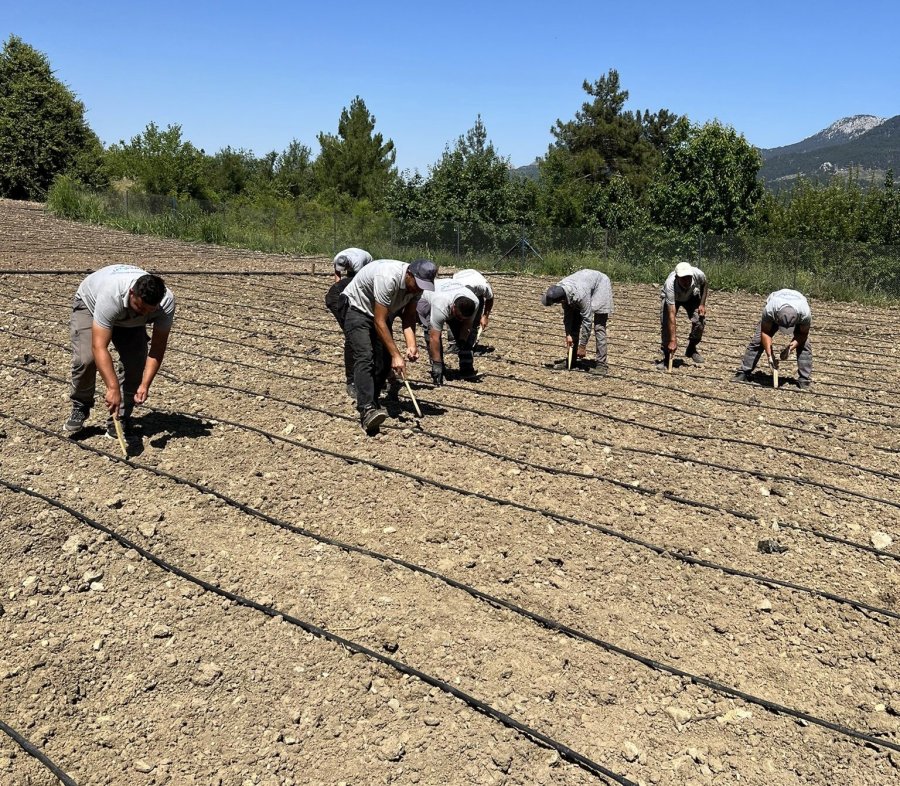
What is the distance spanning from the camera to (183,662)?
2.83m

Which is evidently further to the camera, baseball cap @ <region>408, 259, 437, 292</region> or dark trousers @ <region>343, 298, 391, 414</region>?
dark trousers @ <region>343, 298, 391, 414</region>

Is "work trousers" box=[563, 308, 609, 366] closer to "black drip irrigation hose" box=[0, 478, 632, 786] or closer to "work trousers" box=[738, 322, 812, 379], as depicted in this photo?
"work trousers" box=[738, 322, 812, 379]

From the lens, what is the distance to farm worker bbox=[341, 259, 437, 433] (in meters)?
4.56

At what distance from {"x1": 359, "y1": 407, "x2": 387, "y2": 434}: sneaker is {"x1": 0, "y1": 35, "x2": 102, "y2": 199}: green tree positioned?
30559 mm

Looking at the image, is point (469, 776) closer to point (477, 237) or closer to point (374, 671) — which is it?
point (374, 671)

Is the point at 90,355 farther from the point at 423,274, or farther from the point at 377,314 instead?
the point at 423,274

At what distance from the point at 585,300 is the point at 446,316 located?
1310 millimetres

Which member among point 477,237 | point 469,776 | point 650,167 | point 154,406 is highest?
point 650,167

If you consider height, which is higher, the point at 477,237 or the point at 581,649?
the point at 477,237

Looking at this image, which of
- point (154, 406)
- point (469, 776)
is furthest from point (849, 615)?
point (154, 406)

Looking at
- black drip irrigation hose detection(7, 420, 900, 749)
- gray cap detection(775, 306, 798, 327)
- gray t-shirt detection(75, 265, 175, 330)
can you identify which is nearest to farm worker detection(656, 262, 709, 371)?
gray cap detection(775, 306, 798, 327)

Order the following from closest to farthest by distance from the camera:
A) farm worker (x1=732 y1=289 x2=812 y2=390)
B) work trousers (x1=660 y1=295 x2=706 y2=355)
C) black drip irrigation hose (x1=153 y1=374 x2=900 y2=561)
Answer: black drip irrigation hose (x1=153 y1=374 x2=900 y2=561) < farm worker (x1=732 y1=289 x2=812 y2=390) < work trousers (x1=660 y1=295 x2=706 y2=355)

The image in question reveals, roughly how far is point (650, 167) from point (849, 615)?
121 feet

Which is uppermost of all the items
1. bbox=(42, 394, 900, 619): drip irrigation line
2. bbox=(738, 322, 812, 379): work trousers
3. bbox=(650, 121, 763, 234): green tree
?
bbox=(650, 121, 763, 234): green tree
